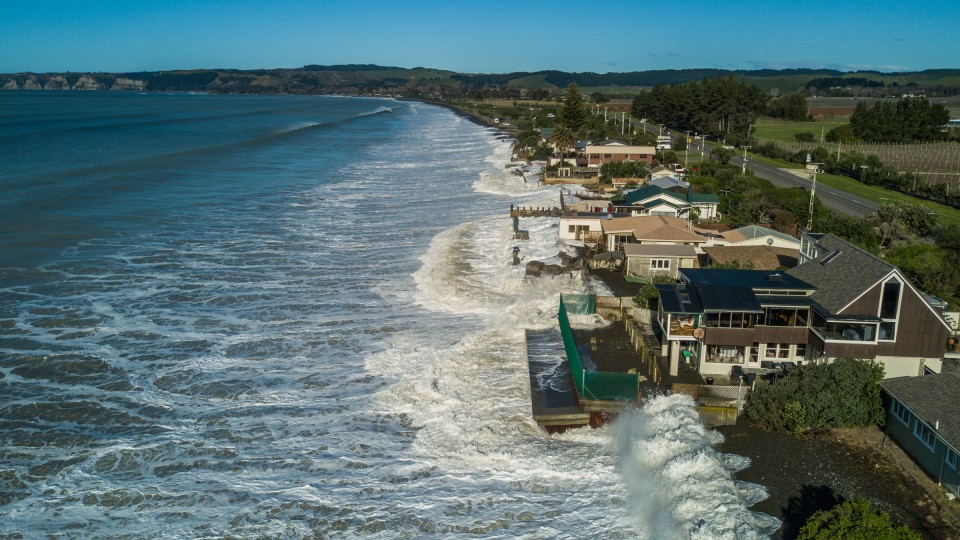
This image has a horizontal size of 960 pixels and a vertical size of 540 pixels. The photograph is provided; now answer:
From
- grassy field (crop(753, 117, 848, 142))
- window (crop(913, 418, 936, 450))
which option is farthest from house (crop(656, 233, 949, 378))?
grassy field (crop(753, 117, 848, 142))

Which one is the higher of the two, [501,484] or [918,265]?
[918,265]

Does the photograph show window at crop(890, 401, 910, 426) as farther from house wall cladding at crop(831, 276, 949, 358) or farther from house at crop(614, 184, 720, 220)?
house at crop(614, 184, 720, 220)

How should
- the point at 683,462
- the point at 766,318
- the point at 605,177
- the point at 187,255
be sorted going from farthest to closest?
the point at 605,177, the point at 187,255, the point at 766,318, the point at 683,462

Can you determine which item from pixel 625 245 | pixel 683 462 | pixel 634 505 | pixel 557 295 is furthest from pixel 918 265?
pixel 634 505

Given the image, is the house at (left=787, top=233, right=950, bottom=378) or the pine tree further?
the pine tree

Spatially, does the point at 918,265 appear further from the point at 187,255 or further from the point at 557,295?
the point at 187,255

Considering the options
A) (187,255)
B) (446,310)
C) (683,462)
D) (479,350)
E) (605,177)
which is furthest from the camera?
(605,177)

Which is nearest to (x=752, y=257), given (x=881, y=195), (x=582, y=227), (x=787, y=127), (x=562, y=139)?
(x=582, y=227)

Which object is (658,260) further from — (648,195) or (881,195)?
(881,195)
